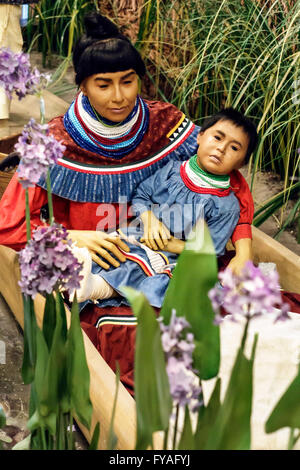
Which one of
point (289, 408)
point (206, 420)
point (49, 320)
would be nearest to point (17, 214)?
point (49, 320)

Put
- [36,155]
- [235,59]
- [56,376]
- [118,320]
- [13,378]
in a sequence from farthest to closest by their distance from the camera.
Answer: [235,59] → [13,378] → [118,320] → [56,376] → [36,155]

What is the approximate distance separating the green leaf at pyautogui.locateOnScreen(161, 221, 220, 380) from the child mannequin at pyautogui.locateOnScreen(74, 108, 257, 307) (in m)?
0.87

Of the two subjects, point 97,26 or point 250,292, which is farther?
point 97,26

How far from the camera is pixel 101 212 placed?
7.42 feet

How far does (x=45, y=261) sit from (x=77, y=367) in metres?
0.24

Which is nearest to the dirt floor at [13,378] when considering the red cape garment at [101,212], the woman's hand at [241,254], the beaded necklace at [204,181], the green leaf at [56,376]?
the red cape garment at [101,212]

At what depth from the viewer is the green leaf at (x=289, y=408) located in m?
1.06

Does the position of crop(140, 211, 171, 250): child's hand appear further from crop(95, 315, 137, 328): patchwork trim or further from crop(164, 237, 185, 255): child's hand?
crop(95, 315, 137, 328): patchwork trim

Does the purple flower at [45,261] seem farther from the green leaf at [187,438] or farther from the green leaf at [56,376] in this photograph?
the green leaf at [187,438]

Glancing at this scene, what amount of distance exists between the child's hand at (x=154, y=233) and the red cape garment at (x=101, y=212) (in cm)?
14

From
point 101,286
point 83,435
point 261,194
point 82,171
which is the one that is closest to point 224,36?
point 261,194

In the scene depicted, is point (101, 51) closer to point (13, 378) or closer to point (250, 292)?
point (13, 378)

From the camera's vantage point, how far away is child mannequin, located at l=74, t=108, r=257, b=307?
6.73 feet
